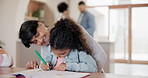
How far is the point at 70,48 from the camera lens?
39.3 inches

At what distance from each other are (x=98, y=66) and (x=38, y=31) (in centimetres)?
40

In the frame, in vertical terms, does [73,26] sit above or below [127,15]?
below

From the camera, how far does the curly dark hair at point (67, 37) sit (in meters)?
0.97

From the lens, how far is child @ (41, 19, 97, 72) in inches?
38.3

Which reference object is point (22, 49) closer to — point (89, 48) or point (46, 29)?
point (46, 29)

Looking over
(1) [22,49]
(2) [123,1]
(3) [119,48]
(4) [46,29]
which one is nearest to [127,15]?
(2) [123,1]

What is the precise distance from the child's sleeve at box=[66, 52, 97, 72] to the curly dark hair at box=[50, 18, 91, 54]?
0.12ft

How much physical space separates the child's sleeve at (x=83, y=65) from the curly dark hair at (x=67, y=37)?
0.12 feet

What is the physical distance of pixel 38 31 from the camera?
4.07 feet

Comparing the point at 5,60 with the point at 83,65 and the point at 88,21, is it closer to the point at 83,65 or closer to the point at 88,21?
the point at 83,65

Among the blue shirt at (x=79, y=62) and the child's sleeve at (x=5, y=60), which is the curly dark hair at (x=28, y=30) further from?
the blue shirt at (x=79, y=62)

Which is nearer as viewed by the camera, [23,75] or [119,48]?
[23,75]

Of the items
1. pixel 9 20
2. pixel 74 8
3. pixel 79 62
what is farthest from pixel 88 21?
pixel 74 8

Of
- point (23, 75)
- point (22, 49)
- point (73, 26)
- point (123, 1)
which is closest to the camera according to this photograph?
point (23, 75)
